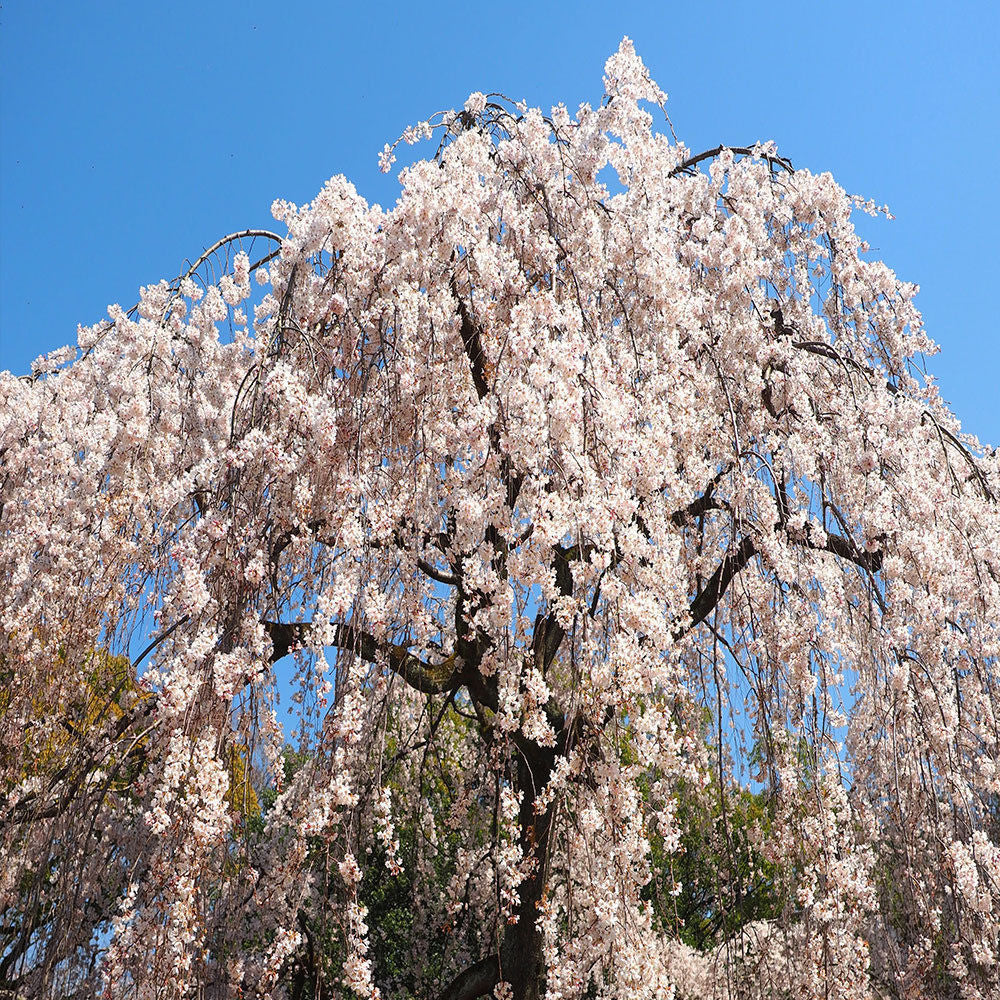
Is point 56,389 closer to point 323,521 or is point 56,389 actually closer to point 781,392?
point 323,521

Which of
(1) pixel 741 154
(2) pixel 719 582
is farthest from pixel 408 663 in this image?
(1) pixel 741 154

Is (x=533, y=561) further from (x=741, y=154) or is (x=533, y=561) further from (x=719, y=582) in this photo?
(x=741, y=154)

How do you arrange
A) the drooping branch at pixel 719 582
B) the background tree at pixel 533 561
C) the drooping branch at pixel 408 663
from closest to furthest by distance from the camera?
the background tree at pixel 533 561 < the drooping branch at pixel 408 663 < the drooping branch at pixel 719 582

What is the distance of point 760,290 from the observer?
5.01m

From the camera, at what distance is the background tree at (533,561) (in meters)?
3.08

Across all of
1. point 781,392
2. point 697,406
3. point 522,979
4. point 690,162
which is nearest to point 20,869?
point 522,979

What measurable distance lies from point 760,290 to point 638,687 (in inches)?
109

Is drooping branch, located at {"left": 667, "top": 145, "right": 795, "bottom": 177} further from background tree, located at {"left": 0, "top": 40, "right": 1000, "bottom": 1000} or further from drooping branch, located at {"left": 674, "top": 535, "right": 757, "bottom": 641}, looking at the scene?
drooping branch, located at {"left": 674, "top": 535, "right": 757, "bottom": 641}

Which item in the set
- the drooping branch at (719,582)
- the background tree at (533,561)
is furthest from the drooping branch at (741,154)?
the drooping branch at (719,582)

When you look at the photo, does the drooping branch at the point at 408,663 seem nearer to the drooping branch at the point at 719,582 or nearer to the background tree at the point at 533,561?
the background tree at the point at 533,561

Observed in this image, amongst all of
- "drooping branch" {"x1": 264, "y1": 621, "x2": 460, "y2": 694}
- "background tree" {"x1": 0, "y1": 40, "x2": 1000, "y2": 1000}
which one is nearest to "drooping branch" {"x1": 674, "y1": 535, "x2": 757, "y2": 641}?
"background tree" {"x1": 0, "y1": 40, "x2": 1000, "y2": 1000}

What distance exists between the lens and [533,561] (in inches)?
123

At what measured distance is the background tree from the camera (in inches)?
121

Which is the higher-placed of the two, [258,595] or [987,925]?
[258,595]
